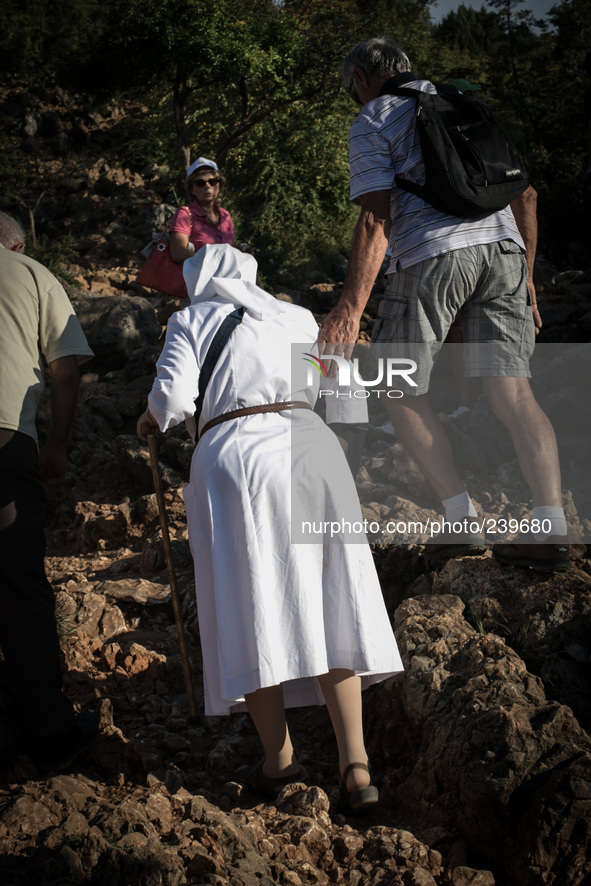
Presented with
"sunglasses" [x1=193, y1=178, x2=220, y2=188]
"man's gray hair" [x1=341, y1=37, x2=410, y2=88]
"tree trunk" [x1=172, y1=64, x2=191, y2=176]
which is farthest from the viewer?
"tree trunk" [x1=172, y1=64, x2=191, y2=176]

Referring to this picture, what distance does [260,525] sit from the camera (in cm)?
260

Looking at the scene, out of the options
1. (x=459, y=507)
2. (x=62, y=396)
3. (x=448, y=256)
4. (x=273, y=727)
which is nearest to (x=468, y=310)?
(x=448, y=256)

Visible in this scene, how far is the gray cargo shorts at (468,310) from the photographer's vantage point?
10.3 ft

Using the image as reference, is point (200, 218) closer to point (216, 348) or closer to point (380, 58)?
point (380, 58)

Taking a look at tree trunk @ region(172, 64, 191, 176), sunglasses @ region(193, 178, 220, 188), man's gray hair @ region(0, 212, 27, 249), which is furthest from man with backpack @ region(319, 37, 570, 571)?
tree trunk @ region(172, 64, 191, 176)

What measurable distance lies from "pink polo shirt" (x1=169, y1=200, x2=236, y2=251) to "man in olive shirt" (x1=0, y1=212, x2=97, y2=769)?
3.05 metres

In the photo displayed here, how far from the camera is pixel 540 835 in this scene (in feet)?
7.29

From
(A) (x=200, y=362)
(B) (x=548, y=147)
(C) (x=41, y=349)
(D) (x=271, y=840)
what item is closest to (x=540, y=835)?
(D) (x=271, y=840)

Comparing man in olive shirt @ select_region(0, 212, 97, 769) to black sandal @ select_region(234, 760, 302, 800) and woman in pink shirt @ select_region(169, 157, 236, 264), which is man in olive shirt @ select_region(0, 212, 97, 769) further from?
woman in pink shirt @ select_region(169, 157, 236, 264)

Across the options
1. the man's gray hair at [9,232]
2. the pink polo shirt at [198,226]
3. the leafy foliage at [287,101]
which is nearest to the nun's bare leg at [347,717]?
the man's gray hair at [9,232]

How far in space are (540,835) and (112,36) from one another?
15.9 meters

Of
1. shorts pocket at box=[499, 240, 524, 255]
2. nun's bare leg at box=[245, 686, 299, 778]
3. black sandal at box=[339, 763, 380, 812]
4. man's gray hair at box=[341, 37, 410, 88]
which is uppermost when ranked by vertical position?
man's gray hair at box=[341, 37, 410, 88]

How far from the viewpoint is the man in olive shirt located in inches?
111

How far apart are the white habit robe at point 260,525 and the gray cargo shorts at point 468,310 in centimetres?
59
